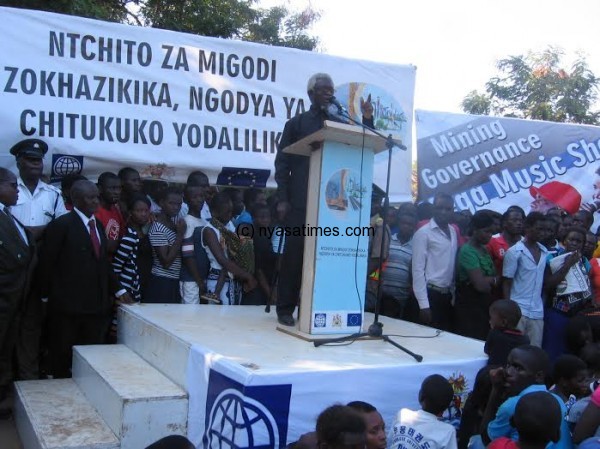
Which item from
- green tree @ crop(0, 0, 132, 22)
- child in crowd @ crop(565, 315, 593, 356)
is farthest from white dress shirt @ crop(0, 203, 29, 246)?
green tree @ crop(0, 0, 132, 22)

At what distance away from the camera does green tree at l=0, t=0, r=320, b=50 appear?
26.2 feet

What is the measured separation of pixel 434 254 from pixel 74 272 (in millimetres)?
2865

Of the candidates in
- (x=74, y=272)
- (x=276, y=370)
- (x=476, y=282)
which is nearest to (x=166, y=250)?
(x=74, y=272)

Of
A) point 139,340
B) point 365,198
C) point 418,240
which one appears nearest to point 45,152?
point 139,340

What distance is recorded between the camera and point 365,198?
3.86 metres

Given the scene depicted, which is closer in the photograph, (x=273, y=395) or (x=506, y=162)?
(x=273, y=395)

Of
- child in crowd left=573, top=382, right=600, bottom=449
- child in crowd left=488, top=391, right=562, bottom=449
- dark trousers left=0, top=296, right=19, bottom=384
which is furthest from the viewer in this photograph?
dark trousers left=0, top=296, right=19, bottom=384

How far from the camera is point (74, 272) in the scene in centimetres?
424

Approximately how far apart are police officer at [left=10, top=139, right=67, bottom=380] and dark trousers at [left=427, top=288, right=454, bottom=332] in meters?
3.14

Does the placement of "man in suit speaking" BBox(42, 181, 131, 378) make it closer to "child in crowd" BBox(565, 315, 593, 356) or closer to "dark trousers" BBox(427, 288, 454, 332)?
"dark trousers" BBox(427, 288, 454, 332)

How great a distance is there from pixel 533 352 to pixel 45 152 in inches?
155

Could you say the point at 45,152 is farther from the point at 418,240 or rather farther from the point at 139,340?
the point at 418,240

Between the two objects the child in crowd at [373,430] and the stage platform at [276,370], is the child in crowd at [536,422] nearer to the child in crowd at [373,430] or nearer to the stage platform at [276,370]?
the child in crowd at [373,430]

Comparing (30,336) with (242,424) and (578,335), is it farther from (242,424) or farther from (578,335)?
(578,335)
